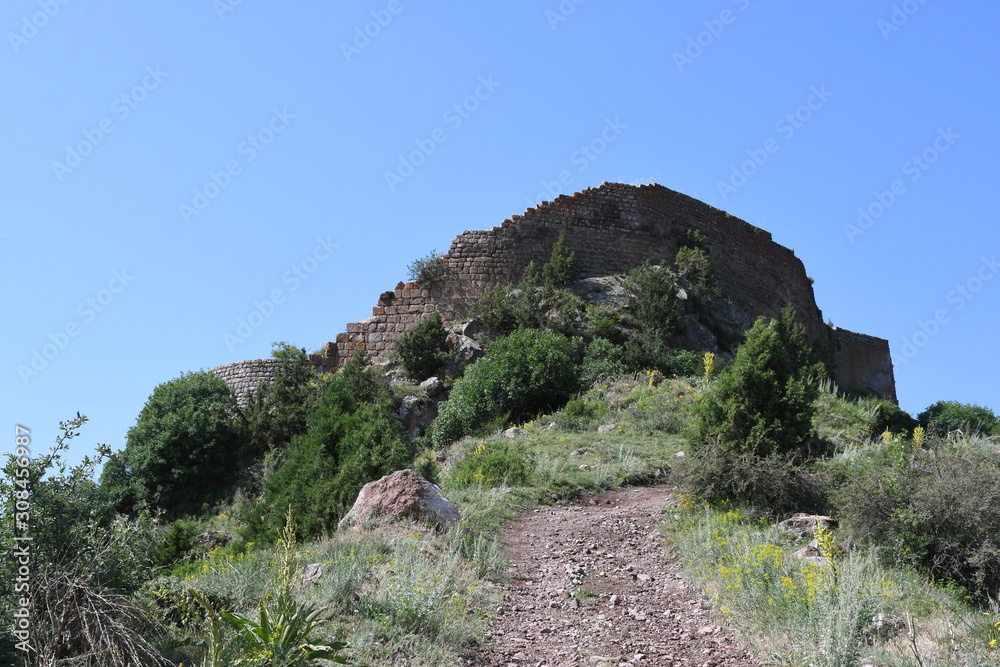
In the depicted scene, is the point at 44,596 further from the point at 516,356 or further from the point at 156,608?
the point at 516,356

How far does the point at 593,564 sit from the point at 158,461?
44.0 feet

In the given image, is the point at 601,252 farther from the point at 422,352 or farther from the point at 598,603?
the point at 598,603

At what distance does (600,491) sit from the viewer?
39.3 feet

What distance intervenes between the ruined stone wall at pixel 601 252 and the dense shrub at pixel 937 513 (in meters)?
14.1

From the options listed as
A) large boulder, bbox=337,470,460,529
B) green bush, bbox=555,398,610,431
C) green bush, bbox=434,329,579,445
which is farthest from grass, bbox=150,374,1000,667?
green bush, bbox=434,329,579,445

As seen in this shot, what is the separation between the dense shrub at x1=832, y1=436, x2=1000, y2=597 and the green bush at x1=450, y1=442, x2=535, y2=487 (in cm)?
469

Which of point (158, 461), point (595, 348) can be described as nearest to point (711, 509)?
point (595, 348)

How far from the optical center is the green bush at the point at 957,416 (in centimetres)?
1864

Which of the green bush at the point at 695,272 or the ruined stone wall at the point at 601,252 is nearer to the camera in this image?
the ruined stone wall at the point at 601,252

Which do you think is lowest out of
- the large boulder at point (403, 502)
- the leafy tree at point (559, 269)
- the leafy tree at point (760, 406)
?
the large boulder at point (403, 502)

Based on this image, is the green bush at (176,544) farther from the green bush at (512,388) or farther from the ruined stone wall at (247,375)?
the ruined stone wall at (247,375)

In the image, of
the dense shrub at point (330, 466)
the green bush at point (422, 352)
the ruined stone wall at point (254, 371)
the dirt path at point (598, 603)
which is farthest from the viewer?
the ruined stone wall at point (254, 371)

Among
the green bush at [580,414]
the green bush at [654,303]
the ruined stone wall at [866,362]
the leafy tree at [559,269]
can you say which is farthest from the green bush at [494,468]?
the ruined stone wall at [866,362]

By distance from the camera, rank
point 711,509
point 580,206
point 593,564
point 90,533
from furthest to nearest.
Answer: point 580,206 → point 711,509 → point 593,564 → point 90,533
